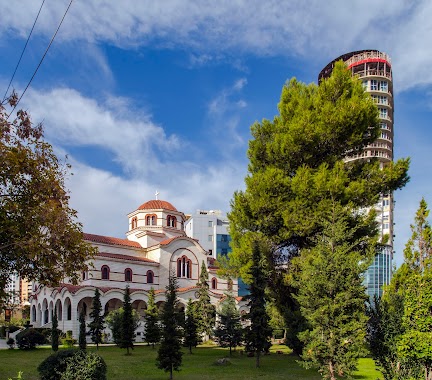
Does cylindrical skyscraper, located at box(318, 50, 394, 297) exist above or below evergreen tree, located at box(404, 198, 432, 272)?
above

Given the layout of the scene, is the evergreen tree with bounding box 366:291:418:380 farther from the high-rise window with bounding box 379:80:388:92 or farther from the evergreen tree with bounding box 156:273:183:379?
the high-rise window with bounding box 379:80:388:92

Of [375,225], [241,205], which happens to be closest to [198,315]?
[241,205]

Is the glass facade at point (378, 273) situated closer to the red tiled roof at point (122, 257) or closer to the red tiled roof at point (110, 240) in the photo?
the red tiled roof at point (122, 257)

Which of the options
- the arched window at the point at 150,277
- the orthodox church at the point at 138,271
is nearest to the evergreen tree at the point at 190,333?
the orthodox church at the point at 138,271

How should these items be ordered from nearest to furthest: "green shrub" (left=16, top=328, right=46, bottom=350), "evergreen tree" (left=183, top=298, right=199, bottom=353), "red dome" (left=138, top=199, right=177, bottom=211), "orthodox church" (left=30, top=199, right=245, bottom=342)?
"green shrub" (left=16, top=328, right=46, bottom=350) < "evergreen tree" (left=183, top=298, right=199, bottom=353) < "orthodox church" (left=30, top=199, right=245, bottom=342) < "red dome" (left=138, top=199, right=177, bottom=211)

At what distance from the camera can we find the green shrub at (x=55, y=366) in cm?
1254

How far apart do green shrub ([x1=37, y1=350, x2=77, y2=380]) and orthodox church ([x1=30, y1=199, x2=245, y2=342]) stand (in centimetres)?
2759

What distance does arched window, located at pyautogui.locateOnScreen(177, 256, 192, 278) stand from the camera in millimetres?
50069

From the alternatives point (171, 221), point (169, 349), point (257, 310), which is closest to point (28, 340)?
point (169, 349)

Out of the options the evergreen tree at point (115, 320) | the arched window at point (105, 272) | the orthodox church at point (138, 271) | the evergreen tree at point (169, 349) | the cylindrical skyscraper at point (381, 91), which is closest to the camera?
the evergreen tree at point (169, 349)

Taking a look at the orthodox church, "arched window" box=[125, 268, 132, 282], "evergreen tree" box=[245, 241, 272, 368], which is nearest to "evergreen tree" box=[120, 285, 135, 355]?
"evergreen tree" box=[245, 241, 272, 368]

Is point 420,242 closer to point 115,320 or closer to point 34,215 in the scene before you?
point 34,215

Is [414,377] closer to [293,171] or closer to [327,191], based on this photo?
[327,191]

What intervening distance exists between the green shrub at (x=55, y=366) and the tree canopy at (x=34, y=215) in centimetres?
215
